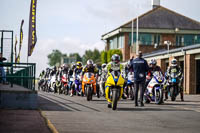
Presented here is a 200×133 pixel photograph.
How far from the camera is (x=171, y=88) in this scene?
21.0 meters

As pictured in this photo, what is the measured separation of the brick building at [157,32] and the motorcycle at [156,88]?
47799 millimetres

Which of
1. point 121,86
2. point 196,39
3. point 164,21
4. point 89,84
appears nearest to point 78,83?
point 89,84

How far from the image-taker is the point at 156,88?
17.3 m

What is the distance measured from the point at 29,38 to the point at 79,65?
231 inches

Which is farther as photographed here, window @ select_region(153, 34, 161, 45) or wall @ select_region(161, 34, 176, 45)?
wall @ select_region(161, 34, 176, 45)

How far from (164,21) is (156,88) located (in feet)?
178

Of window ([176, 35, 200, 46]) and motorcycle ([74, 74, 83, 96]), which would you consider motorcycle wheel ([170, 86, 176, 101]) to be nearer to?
motorcycle ([74, 74, 83, 96])

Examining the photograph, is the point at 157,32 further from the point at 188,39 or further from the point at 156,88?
the point at 156,88

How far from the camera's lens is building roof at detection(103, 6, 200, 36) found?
227 ft

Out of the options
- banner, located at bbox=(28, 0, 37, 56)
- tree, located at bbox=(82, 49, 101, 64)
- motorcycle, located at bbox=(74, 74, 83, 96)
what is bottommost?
motorcycle, located at bbox=(74, 74, 83, 96)

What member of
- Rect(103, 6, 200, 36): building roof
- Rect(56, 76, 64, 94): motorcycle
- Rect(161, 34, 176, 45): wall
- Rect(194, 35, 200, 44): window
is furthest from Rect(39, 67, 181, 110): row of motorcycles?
Rect(194, 35, 200, 44): window

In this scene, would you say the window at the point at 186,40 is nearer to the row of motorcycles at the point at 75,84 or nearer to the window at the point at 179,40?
the window at the point at 179,40

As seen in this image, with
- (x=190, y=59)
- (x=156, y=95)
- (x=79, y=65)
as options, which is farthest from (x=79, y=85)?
(x=190, y=59)

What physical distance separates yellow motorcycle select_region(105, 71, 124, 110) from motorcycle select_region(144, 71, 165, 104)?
336 centimetres
